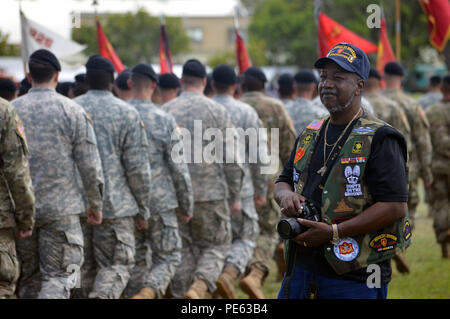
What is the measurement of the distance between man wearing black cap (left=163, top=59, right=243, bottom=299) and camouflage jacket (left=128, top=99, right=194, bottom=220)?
339mm

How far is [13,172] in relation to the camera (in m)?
5.04

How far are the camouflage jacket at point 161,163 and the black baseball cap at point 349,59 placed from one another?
10.9 feet

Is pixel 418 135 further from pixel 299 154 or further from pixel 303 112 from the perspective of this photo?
pixel 299 154

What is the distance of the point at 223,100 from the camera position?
793 centimetres

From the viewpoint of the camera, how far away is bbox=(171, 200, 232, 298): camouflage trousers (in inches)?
279

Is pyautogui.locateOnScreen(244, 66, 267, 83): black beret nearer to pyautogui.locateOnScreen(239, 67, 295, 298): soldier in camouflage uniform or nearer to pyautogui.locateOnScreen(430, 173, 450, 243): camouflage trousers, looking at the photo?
pyautogui.locateOnScreen(239, 67, 295, 298): soldier in camouflage uniform

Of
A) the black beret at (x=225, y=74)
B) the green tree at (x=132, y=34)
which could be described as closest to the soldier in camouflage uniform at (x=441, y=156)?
the black beret at (x=225, y=74)

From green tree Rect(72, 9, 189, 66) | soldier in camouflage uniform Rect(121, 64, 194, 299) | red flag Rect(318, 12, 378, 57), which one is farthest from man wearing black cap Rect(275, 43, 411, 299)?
green tree Rect(72, 9, 189, 66)

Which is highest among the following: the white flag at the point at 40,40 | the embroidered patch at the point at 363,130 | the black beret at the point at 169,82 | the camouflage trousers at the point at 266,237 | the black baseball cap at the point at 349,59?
the white flag at the point at 40,40

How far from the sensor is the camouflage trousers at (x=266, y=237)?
805cm

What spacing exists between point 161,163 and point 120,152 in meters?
0.62

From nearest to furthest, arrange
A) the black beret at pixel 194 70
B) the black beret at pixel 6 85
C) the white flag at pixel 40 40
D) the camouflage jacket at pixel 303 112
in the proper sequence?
the black beret at pixel 6 85
the black beret at pixel 194 70
the white flag at pixel 40 40
the camouflage jacket at pixel 303 112

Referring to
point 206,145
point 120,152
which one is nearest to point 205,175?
point 206,145

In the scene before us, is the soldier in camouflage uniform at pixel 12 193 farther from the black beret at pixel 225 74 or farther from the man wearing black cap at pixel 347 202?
the black beret at pixel 225 74
